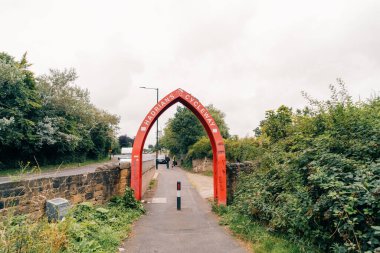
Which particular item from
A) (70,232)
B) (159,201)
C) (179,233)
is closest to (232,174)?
(159,201)

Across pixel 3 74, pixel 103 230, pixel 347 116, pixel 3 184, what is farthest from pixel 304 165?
pixel 3 74

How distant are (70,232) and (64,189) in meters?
2.15

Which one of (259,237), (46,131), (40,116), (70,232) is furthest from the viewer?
(40,116)

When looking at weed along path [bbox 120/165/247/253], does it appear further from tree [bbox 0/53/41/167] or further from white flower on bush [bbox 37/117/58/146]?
white flower on bush [bbox 37/117/58/146]

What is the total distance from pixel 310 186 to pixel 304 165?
1.64 ft

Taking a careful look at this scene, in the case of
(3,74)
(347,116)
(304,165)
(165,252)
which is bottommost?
(165,252)

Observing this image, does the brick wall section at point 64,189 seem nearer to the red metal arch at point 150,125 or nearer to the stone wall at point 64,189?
the stone wall at point 64,189

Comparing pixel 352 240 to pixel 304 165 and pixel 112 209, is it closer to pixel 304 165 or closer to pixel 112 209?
pixel 304 165

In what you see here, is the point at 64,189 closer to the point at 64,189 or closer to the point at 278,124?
the point at 64,189

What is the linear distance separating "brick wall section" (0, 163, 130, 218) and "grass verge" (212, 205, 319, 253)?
380cm

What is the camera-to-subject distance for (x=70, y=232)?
503cm

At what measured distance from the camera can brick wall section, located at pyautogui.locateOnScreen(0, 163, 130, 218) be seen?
5254 millimetres

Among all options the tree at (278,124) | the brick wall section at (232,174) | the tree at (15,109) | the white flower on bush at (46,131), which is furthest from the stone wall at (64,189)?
the white flower on bush at (46,131)

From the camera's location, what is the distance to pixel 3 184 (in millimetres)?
5066
